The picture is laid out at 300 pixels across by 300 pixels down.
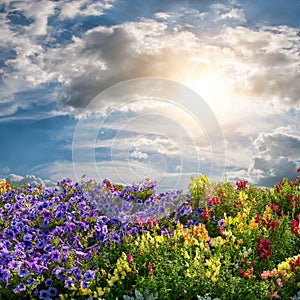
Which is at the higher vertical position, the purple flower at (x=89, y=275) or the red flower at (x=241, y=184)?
the red flower at (x=241, y=184)

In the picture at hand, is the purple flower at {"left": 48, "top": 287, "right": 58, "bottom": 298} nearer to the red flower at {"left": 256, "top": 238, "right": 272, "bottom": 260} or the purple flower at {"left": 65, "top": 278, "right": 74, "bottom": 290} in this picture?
the purple flower at {"left": 65, "top": 278, "right": 74, "bottom": 290}

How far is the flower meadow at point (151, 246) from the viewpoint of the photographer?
491 cm

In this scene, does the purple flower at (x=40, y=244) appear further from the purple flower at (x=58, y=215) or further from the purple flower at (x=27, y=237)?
the purple flower at (x=58, y=215)

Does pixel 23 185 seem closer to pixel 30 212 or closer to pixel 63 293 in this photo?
pixel 30 212

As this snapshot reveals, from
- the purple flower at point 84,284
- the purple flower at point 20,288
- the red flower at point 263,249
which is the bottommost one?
the purple flower at point 20,288

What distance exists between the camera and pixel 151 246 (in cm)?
571

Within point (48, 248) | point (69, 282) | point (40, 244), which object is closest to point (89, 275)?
point (69, 282)

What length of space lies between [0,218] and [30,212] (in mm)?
518

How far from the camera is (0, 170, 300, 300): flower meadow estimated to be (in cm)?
491

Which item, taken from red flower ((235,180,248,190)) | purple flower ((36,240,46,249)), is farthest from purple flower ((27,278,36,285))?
red flower ((235,180,248,190))

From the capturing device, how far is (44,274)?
5672mm

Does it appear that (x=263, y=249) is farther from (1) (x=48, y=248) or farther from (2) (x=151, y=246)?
(1) (x=48, y=248)

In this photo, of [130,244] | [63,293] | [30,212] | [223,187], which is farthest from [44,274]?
[223,187]

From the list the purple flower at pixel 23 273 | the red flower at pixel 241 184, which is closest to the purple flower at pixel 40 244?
the purple flower at pixel 23 273
